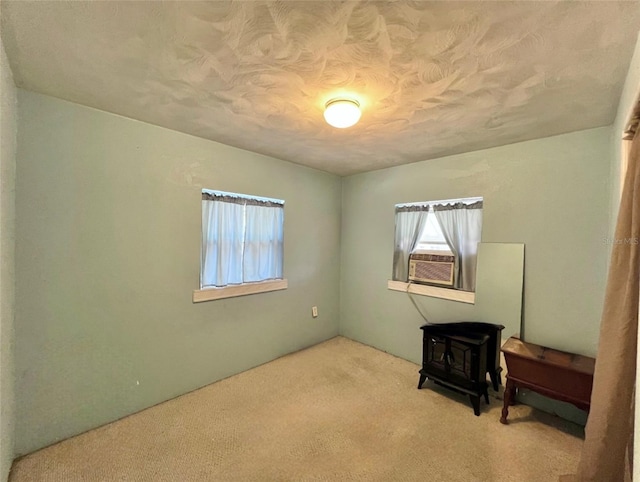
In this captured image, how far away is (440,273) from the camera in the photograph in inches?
121

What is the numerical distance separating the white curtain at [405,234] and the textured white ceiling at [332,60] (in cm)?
116

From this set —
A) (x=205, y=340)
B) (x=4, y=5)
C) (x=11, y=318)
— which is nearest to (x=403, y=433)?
(x=205, y=340)

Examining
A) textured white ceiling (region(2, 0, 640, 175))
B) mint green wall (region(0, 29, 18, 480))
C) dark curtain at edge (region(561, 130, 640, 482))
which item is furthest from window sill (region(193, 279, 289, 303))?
dark curtain at edge (region(561, 130, 640, 482))

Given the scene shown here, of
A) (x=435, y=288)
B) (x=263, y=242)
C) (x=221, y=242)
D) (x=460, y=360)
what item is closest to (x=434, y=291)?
(x=435, y=288)

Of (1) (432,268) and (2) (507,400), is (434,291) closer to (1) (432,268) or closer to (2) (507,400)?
(1) (432,268)

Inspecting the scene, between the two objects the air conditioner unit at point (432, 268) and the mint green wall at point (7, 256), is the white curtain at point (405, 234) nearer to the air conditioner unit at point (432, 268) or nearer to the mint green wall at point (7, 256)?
the air conditioner unit at point (432, 268)

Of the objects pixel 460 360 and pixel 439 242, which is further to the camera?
pixel 439 242

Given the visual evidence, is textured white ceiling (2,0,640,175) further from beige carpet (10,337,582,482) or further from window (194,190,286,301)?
beige carpet (10,337,582,482)

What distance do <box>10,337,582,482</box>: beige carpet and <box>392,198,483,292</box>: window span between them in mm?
1136

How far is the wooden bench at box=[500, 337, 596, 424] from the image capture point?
73.9 inches

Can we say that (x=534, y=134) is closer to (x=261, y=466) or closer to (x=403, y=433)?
(x=403, y=433)

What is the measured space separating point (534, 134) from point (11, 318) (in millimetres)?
3907

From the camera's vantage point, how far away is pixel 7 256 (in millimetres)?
1544

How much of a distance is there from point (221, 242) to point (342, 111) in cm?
173
